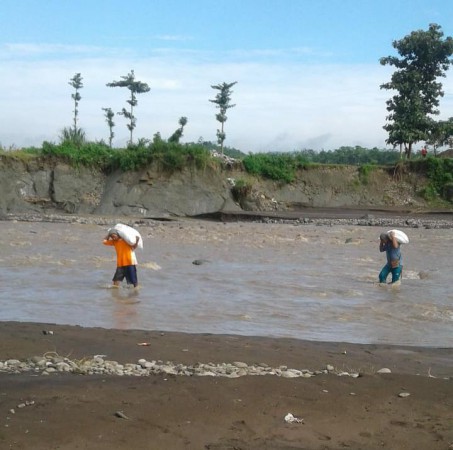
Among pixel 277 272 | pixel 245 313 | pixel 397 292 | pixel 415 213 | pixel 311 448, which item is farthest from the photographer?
pixel 415 213

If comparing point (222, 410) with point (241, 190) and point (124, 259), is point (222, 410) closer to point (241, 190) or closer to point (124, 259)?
point (124, 259)

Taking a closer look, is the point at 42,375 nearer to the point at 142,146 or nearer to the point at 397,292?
the point at 397,292

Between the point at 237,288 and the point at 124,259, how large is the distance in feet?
7.49

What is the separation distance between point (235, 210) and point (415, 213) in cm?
888

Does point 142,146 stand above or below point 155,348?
above

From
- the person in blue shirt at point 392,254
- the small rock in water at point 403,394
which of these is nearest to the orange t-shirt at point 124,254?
the person in blue shirt at point 392,254

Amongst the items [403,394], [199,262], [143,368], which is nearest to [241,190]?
[199,262]

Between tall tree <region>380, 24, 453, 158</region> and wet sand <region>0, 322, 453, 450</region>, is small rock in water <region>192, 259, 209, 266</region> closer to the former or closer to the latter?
wet sand <region>0, 322, 453, 450</region>

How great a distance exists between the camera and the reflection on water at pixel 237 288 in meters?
10.8

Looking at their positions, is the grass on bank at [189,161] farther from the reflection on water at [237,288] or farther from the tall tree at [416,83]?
the reflection on water at [237,288]

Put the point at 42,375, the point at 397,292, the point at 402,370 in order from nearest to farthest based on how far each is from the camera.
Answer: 1. the point at 42,375
2. the point at 402,370
3. the point at 397,292

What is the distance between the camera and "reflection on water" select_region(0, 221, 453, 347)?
10.8 m

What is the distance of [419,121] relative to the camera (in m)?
40.9

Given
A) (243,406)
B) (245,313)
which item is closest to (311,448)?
(243,406)
